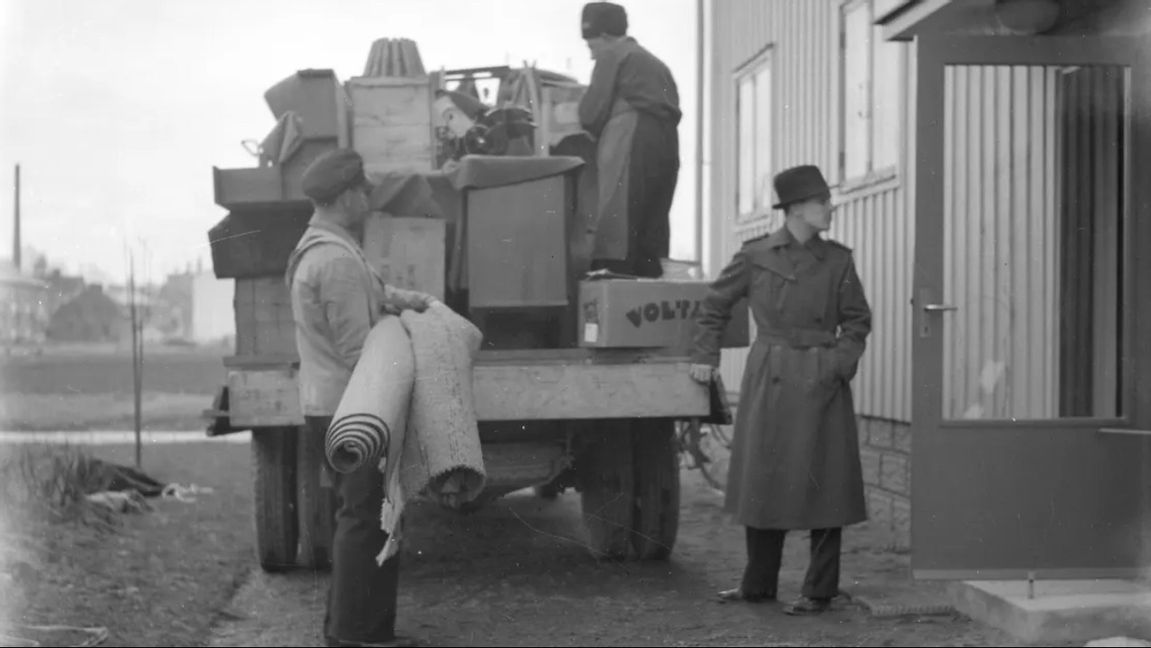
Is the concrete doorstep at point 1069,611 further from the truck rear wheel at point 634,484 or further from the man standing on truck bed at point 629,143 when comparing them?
the man standing on truck bed at point 629,143

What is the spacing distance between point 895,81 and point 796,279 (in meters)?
2.82

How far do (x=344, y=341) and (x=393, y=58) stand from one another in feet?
11.4

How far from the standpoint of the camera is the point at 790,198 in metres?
6.67

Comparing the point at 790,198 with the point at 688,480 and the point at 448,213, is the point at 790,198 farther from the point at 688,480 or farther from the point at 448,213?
the point at 688,480

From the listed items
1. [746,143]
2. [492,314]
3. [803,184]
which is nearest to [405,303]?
[492,314]

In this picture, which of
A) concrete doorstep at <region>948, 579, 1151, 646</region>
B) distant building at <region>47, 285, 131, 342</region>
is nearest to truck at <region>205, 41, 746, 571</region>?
concrete doorstep at <region>948, 579, 1151, 646</region>

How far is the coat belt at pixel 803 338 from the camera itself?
259 inches

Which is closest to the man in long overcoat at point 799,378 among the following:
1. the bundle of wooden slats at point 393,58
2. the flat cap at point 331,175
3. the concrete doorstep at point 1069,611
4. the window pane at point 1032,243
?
the window pane at point 1032,243

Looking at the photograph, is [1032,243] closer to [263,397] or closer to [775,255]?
[775,255]

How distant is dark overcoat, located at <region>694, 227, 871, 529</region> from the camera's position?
654 cm

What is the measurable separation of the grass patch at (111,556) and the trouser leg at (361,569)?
754 mm

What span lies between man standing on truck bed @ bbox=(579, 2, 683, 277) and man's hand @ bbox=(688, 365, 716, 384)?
89 centimetres

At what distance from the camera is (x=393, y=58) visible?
8367 millimetres

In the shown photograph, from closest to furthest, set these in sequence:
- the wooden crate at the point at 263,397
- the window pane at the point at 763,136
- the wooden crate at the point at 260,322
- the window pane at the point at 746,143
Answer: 1. the wooden crate at the point at 263,397
2. the wooden crate at the point at 260,322
3. the window pane at the point at 763,136
4. the window pane at the point at 746,143
